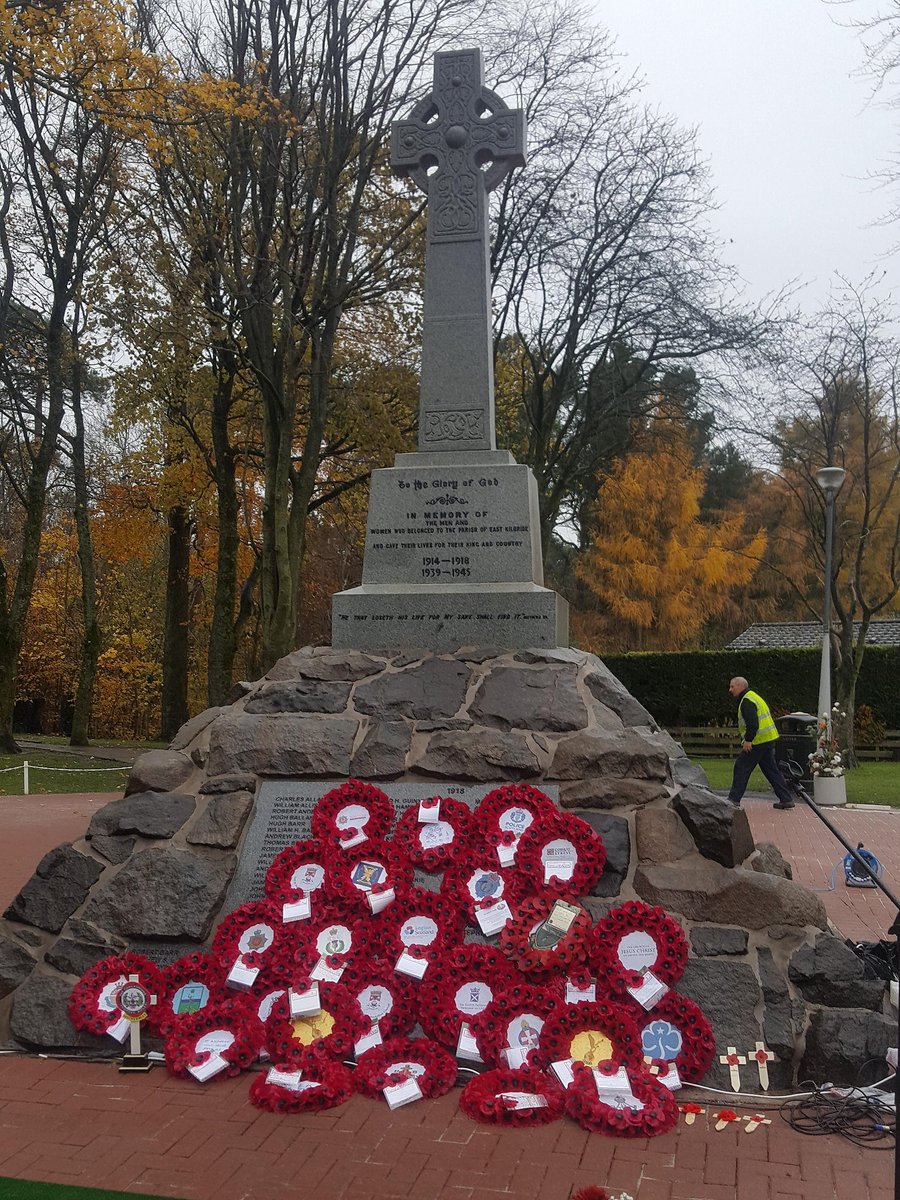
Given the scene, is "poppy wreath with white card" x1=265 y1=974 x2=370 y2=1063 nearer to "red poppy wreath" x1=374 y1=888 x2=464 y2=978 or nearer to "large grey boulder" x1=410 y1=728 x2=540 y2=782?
"red poppy wreath" x1=374 y1=888 x2=464 y2=978

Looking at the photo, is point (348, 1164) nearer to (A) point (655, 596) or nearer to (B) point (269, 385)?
(B) point (269, 385)

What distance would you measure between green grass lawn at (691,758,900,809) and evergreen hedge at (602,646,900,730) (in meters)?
2.09

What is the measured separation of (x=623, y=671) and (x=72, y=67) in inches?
809

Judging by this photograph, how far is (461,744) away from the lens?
579cm

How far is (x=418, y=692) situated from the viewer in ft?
20.3

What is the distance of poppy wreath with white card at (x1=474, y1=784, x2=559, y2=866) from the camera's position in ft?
17.6

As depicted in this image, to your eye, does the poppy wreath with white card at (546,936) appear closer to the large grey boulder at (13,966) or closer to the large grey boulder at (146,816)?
the large grey boulder at (146,816)

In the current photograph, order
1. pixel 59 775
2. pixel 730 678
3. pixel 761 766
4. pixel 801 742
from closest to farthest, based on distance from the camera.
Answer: pixel 761 766
pixel 801 742
pixel 59 775
pixel 730 678

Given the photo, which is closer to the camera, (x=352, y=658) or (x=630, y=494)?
(x=352, y=658)

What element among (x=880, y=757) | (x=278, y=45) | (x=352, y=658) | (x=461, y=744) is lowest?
(x=880, y=757)

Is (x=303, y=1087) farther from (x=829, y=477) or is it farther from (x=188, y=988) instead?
(x=829, y=477)

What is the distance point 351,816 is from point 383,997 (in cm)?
97

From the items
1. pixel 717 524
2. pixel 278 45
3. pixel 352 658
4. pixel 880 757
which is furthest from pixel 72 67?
pixel 717 524

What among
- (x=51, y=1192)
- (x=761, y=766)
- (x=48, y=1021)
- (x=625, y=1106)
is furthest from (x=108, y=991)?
(x=761, y=766)
